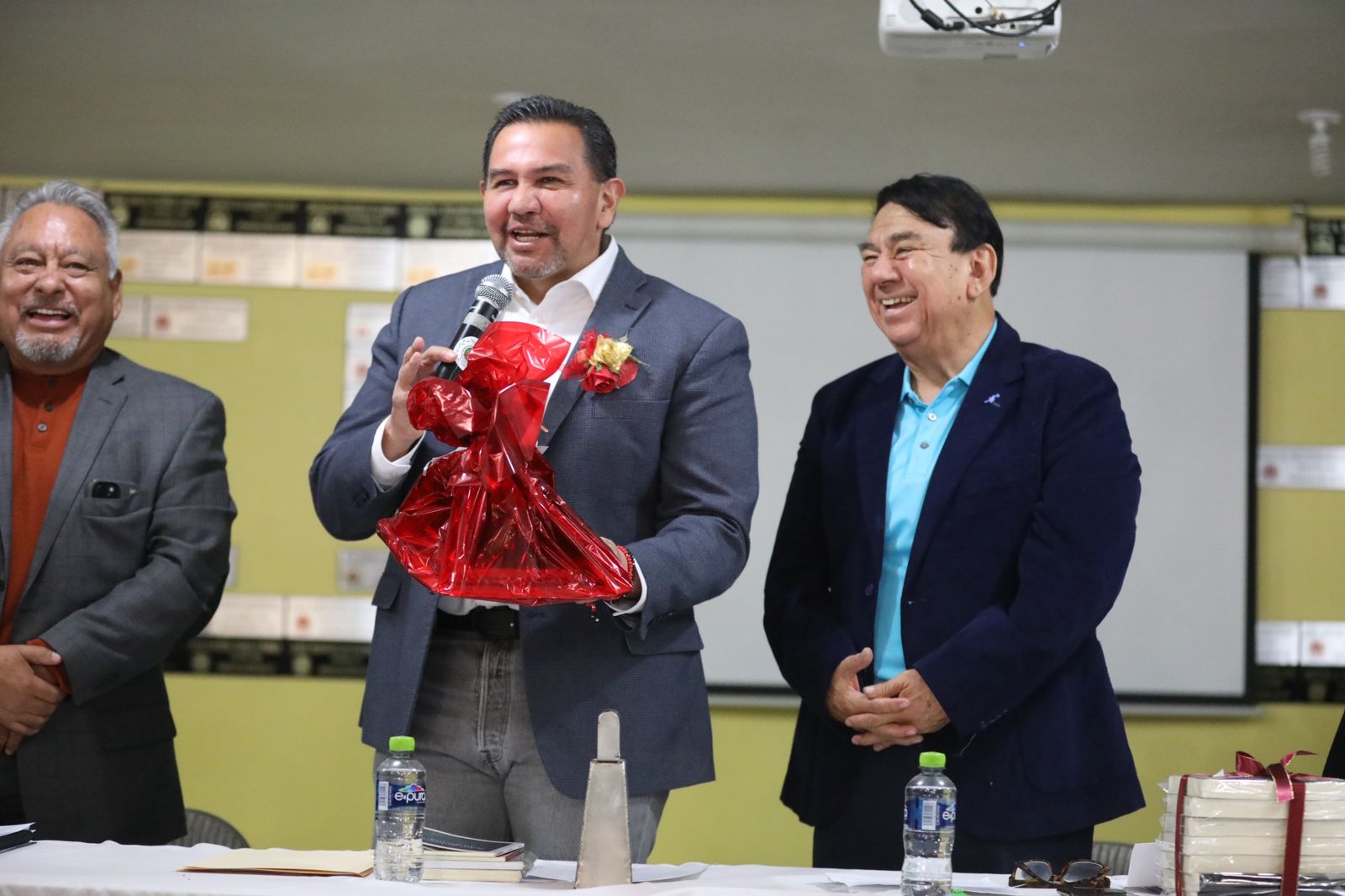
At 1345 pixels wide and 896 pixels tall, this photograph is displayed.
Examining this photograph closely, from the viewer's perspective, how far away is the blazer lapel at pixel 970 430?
8.60 ft

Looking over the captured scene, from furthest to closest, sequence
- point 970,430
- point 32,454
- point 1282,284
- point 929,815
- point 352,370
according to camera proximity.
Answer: point 352,370 → point 1282,284 → point 32,454 → point 970,430 → point 929,815

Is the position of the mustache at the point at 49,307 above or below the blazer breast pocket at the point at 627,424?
above

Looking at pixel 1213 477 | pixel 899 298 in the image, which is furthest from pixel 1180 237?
pixel 899 298

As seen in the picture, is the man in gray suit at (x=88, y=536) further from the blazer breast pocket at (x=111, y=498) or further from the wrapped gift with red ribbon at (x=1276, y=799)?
the wrapped gift with red ribbon at (x=1276, y=799)

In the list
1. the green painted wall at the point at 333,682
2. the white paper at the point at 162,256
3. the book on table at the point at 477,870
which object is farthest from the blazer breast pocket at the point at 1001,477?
the white paper at the point at 162,256

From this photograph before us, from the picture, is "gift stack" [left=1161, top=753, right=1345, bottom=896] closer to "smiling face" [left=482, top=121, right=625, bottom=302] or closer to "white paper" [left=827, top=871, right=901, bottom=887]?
"white paper" [left=827, top=871, right=901, bottom=887]

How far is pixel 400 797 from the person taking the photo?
1975 millimetres

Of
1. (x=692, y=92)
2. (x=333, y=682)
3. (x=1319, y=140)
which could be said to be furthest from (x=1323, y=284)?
(x=333, y=682)

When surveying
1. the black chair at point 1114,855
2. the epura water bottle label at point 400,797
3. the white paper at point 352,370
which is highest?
the white paper at point 352,370

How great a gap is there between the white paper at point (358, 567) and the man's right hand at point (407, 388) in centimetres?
408

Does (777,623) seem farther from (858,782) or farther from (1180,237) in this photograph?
(1180,237)

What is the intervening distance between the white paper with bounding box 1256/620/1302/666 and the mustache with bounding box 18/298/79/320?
493 cm

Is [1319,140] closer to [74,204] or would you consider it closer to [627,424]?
[627,424]

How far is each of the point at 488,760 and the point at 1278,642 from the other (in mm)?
4695
